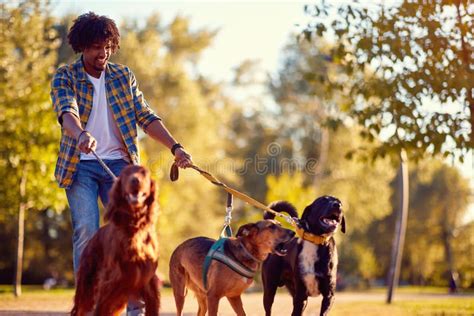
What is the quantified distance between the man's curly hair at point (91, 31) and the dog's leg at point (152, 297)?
205 cm

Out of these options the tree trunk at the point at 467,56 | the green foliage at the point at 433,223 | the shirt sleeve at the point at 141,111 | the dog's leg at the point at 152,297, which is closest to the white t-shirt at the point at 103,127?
the shirt sleeve at the point at 141,111

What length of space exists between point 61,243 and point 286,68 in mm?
18392

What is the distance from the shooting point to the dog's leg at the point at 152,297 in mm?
6363

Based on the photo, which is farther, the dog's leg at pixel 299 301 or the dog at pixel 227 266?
the dog's leg at pixel 299 301

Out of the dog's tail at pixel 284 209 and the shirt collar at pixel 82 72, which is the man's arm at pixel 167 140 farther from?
the dog's tail at pixel 284 209

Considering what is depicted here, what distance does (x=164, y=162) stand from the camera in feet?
130

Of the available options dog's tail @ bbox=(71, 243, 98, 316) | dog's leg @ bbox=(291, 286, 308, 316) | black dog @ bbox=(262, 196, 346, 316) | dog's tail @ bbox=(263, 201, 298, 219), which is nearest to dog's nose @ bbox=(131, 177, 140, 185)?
dog's tail @ bbox=(71, 243, 98, 316)

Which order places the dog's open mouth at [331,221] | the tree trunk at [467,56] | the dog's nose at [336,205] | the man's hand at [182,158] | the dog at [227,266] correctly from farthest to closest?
the tree trunk at [467,56], the dog's nose at [336,205], the dog's open mouth at [331,221], the dog at [227,266], the man's hand at [182,158]

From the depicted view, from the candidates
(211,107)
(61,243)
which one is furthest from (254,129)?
(61,243)

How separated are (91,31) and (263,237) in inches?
125

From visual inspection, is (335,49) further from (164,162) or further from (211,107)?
(211,107)

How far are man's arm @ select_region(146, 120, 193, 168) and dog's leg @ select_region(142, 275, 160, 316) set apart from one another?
4.35ft

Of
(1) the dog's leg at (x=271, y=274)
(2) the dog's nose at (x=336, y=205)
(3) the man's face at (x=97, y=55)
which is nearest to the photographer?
(3) the man's face at (x=97, y=55)

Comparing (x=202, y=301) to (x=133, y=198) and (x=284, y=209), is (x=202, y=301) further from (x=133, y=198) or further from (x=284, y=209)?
(x=133, y=198)
